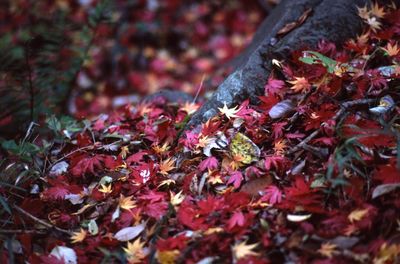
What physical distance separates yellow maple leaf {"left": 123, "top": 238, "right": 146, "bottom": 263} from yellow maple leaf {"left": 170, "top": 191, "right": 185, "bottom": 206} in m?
0.26

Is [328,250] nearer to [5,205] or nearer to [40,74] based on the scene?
[5,205]

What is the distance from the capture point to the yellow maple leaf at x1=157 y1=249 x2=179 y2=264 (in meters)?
1.90

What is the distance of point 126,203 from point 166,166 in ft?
1.06

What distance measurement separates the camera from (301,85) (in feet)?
8.19

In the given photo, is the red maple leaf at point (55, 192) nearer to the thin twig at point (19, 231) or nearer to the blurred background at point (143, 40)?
the thin twig at point (19, 231)

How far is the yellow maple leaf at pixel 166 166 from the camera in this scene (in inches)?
93.5

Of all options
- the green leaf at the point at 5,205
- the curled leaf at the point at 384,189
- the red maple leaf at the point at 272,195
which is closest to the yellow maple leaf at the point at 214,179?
the red maple leaf at the point at 272,195

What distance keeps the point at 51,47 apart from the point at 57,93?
44 cm

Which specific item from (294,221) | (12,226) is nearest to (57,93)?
(12,226)

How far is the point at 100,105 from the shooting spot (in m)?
5.24

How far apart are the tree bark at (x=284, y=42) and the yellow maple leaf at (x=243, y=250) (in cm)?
100

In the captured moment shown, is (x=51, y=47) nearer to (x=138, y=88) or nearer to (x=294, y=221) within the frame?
(x=138, y=88)

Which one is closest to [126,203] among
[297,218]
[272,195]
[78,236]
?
[78,236]

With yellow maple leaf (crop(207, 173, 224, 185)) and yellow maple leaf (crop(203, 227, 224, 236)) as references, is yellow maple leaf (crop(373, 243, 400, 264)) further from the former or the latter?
yellow maple leaf (crop(207, 173, 224, 185))
